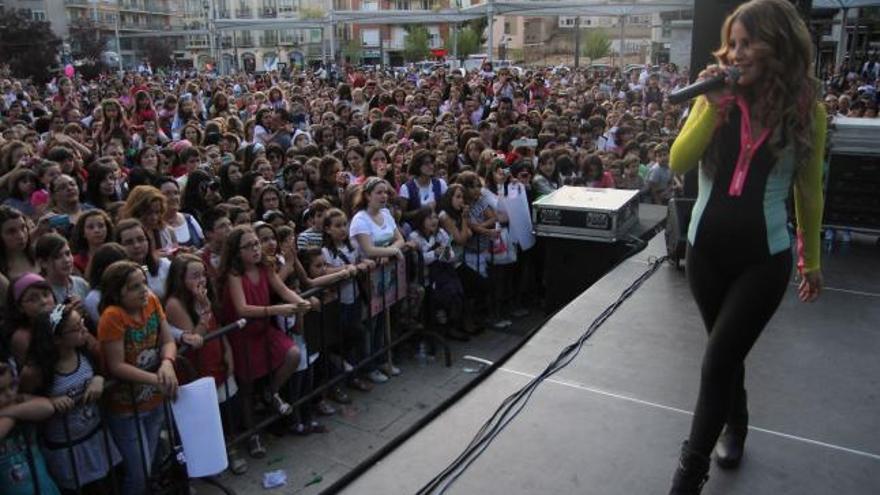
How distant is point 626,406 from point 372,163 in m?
4.40

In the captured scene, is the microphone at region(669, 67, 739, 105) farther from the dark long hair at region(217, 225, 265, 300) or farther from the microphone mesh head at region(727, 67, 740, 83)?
the dark long hair at region(217, 225, 265, 300)

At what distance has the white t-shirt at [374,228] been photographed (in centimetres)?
554

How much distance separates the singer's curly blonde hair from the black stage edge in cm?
384

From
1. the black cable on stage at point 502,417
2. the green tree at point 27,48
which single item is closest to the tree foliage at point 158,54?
the green tree at point 27,48

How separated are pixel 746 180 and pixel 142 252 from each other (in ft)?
11.1

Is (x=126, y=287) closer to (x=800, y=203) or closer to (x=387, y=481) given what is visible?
(x=387, y=481)

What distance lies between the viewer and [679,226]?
184 inches

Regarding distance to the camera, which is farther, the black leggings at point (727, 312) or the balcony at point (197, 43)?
the balcony at point (197, 43)

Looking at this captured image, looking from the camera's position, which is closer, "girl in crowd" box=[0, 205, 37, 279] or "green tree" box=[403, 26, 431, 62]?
"girl in crowd" box=[0, 205, 37, 279]

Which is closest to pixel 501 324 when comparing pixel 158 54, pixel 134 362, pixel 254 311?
pixel 254 311

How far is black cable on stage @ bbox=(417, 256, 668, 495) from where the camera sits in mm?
2551

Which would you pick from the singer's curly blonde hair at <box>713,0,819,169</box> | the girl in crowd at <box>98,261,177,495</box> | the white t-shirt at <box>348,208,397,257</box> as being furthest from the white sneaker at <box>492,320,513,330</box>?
the singer's curly blonde hair at <box>713,0,819,169</box>

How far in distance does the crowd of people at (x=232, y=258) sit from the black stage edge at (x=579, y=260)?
24.0 inches

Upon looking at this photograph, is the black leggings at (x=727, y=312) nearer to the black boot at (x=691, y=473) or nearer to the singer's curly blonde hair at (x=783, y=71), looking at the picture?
the black boot at (x=691, y=473)
